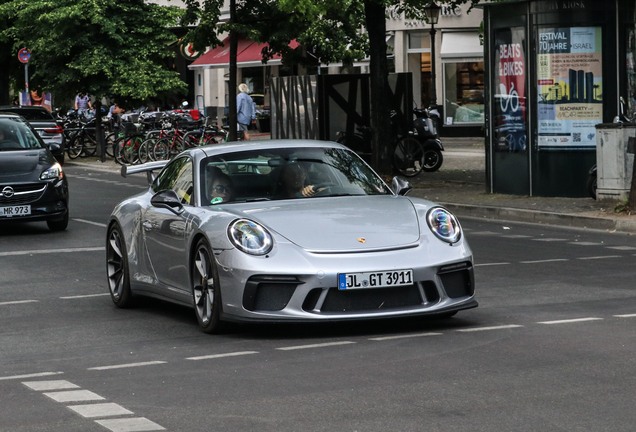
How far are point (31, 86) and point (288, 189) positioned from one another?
3243 cm

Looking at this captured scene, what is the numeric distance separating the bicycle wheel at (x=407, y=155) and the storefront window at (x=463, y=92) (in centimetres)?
1834

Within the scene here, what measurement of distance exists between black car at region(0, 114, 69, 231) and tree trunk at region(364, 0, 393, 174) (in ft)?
24.3

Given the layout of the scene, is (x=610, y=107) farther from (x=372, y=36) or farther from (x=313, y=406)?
(x=313, y=406)

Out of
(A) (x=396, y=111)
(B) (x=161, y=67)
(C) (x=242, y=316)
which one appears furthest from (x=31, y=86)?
(C) (x=242, y=316)

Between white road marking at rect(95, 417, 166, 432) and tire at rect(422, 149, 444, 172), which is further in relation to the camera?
tire at rect(422, 149, 444, 172)

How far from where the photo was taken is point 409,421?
5.57 metres

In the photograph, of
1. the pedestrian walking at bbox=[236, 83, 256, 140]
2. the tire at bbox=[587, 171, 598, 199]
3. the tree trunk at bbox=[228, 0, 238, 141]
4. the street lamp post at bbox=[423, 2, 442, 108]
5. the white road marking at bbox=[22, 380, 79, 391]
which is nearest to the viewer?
the white road marking at bbox=[22, 380, 79, 391]

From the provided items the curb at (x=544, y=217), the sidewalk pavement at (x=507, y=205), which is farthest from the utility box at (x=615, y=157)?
the curb at (x=544, y=217)

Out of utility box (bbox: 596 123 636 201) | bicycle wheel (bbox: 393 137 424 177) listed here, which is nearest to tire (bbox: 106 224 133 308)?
utility box (bbox: 596 123 636 201)

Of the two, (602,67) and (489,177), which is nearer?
(602,67)

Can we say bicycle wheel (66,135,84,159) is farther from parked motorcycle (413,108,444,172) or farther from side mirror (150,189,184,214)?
side mirror (150,189,184,214)

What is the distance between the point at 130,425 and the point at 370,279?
2452mm

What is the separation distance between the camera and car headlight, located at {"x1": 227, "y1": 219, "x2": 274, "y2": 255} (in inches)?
309

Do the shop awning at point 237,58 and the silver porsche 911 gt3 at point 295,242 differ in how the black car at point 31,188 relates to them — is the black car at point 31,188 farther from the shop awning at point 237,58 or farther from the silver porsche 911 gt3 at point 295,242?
the shop awning at point 237,58
